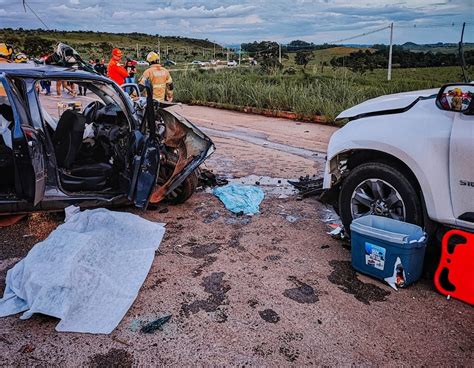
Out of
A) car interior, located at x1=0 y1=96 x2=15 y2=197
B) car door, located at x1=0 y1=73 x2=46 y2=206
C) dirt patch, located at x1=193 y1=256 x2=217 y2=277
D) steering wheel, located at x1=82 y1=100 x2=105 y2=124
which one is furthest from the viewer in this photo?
steering wheel, located at x1=82 y1=100 x2=105 y2=124

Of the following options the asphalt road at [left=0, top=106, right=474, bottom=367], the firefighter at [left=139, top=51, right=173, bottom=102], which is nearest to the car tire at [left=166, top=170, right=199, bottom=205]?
the asphalt road at [left=0, top=106, right=474, bottom=367]

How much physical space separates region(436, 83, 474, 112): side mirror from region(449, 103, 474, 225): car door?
0.22 ft

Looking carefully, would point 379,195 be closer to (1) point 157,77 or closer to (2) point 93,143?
(2) point 93,143

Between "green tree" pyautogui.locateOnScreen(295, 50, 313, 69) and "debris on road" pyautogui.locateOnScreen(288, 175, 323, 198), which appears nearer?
"debris on road" pyautogui.locateOnScreen(288, 175, 323, 198)

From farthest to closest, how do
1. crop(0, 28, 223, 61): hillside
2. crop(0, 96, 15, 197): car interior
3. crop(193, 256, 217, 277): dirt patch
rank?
crop(0, 28, 223, 61): hillside → crop(0, 96, 15, 197): car interior → crop(193, 256, 217, 277): dirt patch

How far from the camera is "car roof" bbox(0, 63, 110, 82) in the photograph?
4.36 metres

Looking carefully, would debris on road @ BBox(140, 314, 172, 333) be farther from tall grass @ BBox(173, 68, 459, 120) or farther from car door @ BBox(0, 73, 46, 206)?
tall grass @ BBox(173, 68, 459, 120)

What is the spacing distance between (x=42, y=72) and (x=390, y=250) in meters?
3.56

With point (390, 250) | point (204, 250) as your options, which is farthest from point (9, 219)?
point (390, 250)

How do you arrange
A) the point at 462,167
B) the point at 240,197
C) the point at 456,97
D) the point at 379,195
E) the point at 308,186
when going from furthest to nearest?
the point at 308,186
the point at 240,197
the point at 379,195
the point at 456,97
the point at 462,167

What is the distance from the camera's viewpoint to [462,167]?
3.46 metres

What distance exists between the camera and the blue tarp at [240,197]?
18.4 feet

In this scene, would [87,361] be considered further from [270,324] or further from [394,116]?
[394,116]

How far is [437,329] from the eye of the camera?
3195mm
